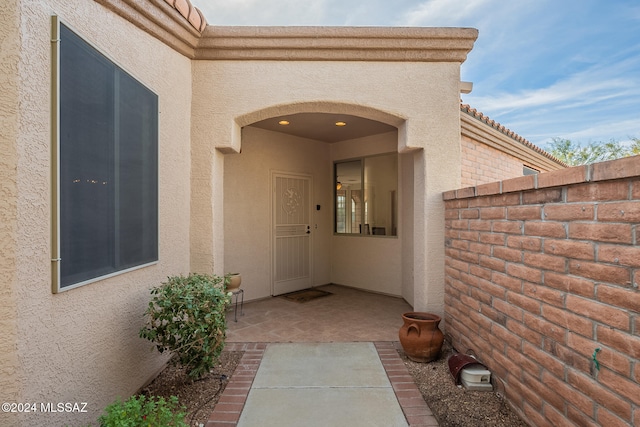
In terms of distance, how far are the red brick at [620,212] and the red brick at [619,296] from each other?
1.14 feet

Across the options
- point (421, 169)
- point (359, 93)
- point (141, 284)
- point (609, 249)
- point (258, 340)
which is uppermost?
point (359, 93)

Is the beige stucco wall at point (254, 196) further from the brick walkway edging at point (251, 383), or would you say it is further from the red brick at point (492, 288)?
the red brick at point (492, 288)

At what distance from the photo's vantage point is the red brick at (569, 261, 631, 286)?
158 cm

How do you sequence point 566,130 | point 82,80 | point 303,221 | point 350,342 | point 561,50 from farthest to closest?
point 566,130 < point 561,50 < point 303,221 < point 350,342 < point 82,80

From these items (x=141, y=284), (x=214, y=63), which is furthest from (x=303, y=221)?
(x=141, y=284)

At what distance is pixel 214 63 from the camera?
4102 mm

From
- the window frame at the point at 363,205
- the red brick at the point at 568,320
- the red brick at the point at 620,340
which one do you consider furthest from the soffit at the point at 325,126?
the red brick at the point at 620,340

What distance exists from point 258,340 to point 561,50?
27.4m

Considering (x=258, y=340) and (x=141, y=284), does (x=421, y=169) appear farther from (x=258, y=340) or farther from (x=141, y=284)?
(x=141, y=284)

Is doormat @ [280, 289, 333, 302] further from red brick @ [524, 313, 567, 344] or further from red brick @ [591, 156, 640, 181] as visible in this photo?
red brick @ [591, 156, 640, 181]

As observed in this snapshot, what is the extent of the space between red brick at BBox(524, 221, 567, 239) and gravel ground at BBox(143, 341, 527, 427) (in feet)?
4.71

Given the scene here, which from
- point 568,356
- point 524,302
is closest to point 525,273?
point 524,302

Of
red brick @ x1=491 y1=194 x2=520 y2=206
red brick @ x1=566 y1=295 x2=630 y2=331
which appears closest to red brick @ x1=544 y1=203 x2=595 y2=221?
red brick @ x1=491 y1=194 x2=520 y2=206

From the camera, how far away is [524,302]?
7.84 ft
